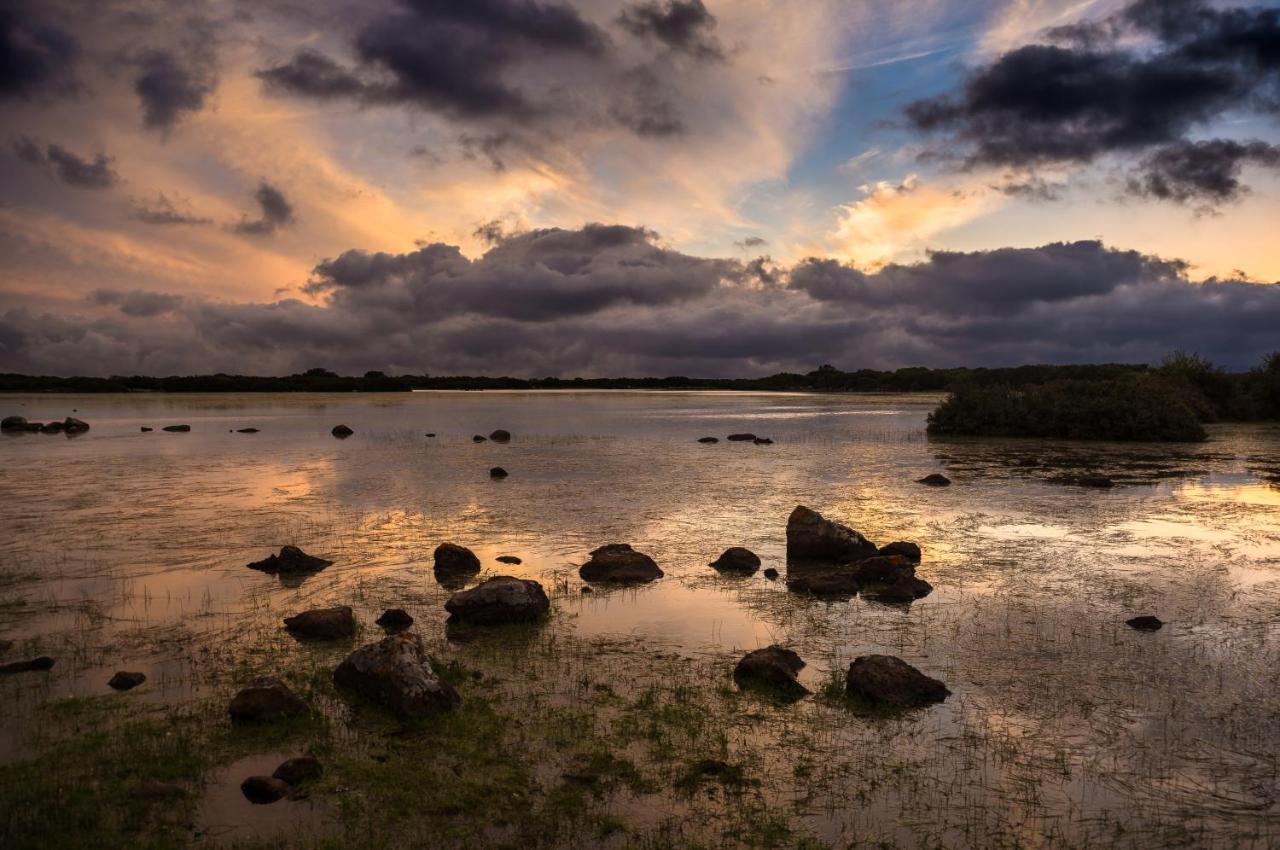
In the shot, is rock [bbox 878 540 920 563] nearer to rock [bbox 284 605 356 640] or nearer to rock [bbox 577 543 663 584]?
rock [bbox 577 543 663 584]

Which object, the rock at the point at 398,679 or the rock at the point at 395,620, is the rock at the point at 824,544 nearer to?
the rock at the point at 395,620

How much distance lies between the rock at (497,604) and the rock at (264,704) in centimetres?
365

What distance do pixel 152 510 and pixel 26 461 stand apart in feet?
68.1

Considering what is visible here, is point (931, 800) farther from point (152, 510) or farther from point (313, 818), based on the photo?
point (152, 510)

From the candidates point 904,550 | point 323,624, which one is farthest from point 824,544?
point 323,624

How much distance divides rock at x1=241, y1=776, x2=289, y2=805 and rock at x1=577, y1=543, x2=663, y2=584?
8461mm

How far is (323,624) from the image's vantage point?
38.8ft

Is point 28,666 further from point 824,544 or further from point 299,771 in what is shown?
point 824,544

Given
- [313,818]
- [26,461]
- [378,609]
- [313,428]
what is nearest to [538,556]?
[378,609]

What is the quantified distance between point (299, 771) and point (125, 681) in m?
3.78

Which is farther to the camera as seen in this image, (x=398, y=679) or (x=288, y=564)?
(x=288, y=564)

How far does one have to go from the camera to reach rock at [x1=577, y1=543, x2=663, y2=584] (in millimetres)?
15320

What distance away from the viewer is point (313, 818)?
22.6 ft

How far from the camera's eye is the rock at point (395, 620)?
12297 mm
